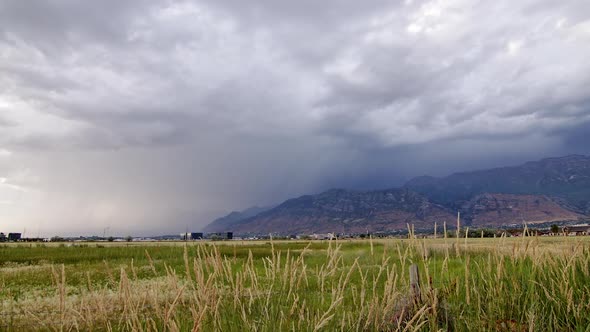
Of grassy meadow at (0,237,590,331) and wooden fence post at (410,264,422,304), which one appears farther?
wooden fence post at (410,264,422,304)

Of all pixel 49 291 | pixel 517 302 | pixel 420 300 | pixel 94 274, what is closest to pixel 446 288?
pixel 420 300

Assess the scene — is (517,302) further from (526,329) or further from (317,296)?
(317,296)

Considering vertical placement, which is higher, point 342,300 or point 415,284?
point 415,284

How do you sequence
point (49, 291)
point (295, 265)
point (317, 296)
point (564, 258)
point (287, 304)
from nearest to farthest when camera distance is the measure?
point (295, 265) < point (287, 304) < point (317, 296) < point (564, 258) < point (49, 291)

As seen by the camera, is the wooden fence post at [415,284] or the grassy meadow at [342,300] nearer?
the grassy meadow at [342,300]

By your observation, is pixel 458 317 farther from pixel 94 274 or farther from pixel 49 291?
pixel 94 274

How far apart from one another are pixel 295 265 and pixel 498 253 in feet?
11.6

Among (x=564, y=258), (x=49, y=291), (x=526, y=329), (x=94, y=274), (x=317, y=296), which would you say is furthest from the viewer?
(x=94, y=274)

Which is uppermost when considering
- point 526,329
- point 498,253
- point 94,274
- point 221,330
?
point 498,253

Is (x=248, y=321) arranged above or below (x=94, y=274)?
above

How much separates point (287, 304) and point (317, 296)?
0.91 meters

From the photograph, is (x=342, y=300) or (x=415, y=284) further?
(x=415, y=284)

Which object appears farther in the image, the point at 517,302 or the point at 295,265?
the point at 517,302

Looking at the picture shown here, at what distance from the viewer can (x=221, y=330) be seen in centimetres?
486
